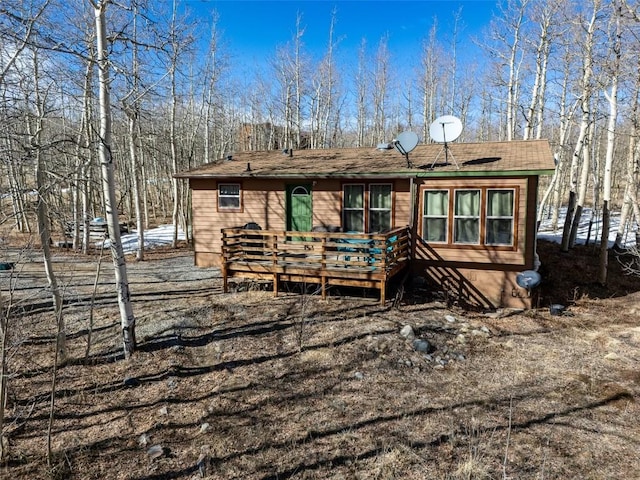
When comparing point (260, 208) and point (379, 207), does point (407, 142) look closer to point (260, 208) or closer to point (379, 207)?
point (379, 207)

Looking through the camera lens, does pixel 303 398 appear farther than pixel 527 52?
No

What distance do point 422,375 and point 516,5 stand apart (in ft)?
59.1

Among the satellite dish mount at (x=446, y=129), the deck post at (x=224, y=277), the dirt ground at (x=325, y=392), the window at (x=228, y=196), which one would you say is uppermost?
→ the satellite dish mount at (x=446, y=129)

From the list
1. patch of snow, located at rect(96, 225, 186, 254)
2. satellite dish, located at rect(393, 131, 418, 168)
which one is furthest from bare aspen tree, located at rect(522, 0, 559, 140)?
patch of snow, located at rect(96, 225, 186, 254)

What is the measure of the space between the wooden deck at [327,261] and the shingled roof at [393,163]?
68.1 inches

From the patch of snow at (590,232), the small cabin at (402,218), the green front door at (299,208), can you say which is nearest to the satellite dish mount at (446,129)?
the small cabin at (402,218)

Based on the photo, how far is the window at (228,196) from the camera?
12.1 m

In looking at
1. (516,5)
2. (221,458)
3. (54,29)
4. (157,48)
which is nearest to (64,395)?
(221,458)

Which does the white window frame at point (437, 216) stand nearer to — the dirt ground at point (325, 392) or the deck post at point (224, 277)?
the dirt ground at point (325, 392)

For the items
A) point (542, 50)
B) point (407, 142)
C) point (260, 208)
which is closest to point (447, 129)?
point (407, 142)

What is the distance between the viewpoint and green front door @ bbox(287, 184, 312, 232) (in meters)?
11.3

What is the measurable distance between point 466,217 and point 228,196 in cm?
683

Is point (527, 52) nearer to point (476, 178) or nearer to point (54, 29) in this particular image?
point (476, 178)

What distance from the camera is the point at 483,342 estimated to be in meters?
7.32
